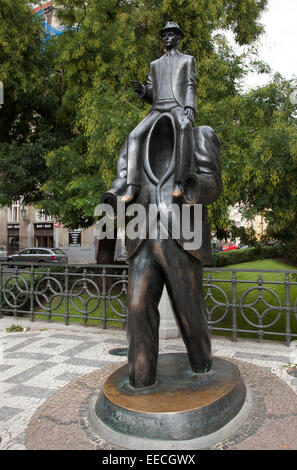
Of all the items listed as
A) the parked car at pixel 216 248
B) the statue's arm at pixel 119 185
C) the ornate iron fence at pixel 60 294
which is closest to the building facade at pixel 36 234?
the parked car at pixel 216 248

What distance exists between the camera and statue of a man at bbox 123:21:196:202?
10.7ft

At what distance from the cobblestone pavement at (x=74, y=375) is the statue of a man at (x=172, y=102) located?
2063 mm

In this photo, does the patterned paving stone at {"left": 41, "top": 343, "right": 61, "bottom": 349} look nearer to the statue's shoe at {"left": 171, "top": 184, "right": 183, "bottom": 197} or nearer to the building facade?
the statue's shoe at {"left": 171, "top": 184, "right": 183, "bottom": 197}

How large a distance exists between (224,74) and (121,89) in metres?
2.68

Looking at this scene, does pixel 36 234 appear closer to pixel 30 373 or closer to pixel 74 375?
pixel 30 373

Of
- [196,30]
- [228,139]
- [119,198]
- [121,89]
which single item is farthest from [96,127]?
[119,198]

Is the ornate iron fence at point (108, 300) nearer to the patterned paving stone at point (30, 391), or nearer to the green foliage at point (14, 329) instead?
the green foliage at point (14, 329)

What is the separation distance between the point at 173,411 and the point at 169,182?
6.02 feet

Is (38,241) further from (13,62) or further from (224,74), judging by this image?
(224,74)

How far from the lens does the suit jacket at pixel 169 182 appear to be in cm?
332

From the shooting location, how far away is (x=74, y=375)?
480 cm

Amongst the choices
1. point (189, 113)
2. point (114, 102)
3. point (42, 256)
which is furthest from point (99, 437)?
point (42, 256)

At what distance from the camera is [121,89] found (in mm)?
10188

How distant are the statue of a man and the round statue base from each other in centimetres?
163
